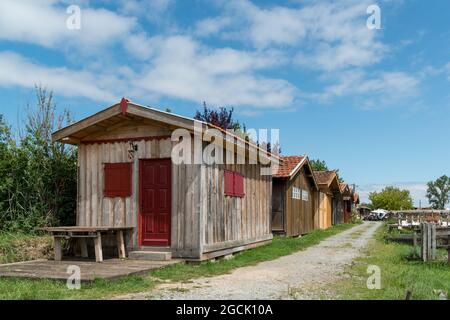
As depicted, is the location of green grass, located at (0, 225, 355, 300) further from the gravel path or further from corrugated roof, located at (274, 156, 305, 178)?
corrugated roof, located at (274, 156, 305, 178)

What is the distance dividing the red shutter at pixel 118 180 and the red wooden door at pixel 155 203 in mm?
370

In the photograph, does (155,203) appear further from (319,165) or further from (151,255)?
(319,165)

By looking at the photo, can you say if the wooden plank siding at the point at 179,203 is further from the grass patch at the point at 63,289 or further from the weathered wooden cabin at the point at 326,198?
the weathered wooden cabin at the point at 326,198

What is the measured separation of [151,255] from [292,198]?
11.6 meters

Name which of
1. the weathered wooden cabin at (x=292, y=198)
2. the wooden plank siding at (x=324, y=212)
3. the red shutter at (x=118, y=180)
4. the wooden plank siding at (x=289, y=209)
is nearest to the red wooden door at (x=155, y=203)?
the red shutter at (x=118, y=180)

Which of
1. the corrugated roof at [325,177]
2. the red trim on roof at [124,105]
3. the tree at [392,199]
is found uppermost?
the red trim on roof at [124,105]

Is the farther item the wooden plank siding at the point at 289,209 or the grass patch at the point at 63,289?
the wooden plank siding at the point at 289,209

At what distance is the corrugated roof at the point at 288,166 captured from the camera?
19.9 meters

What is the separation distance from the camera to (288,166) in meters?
21.2

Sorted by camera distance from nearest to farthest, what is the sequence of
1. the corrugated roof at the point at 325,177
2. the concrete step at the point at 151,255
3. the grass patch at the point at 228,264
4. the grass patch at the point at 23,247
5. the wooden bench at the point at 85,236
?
the grass patch at the point at 228,264 < the wooden bench at the point at 85,236 < the concrete step at the point at 151,255 < the grass patch at the point at 23,247 < the corrugated roof at the point at 325,177

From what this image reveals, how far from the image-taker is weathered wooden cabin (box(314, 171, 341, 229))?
97.7 feet

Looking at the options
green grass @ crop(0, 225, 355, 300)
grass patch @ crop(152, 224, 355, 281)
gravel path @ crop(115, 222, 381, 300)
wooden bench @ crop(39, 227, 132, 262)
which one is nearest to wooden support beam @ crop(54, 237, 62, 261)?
wooden bench @ crop(39, 227, 132, 262)
